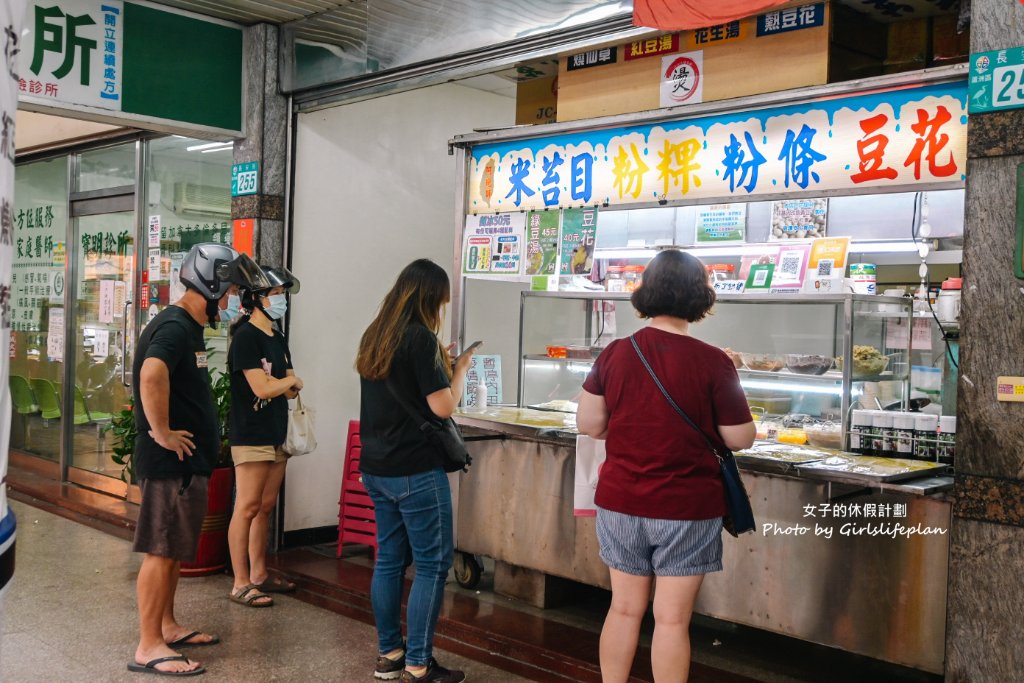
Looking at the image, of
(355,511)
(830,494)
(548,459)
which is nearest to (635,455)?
(830,494)

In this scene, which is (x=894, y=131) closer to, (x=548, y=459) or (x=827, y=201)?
(x=827, y=201)

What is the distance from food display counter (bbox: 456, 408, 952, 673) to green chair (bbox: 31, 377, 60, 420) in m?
5.91

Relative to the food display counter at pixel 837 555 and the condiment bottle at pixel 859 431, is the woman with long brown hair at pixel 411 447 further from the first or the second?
the condiment bottle at pixel 859 431

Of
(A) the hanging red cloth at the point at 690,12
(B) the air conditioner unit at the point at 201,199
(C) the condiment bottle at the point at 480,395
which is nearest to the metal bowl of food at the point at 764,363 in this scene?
(C) the condiment bottle at the point at 480,395

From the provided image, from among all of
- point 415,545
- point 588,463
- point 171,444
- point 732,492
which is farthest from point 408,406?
point 732,492

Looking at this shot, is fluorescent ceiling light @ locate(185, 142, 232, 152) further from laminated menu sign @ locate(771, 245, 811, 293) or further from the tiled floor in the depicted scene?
laminated menu sign @ locate(771, 245, 811, 293)

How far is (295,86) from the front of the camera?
6.21 m

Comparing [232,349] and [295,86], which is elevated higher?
[295,86]

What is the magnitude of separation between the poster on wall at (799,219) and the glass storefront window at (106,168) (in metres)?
5.11

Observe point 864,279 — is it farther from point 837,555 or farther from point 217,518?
point 217,518

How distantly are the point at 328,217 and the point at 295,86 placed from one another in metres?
0.87

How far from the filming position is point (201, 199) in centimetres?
716

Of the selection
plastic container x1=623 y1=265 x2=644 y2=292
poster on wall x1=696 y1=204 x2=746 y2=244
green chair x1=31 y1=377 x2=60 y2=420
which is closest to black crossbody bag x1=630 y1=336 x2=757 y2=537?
poster on wall x1=696 y1=204 x2=746 y2=244

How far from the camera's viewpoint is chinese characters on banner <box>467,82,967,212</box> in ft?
13.0
